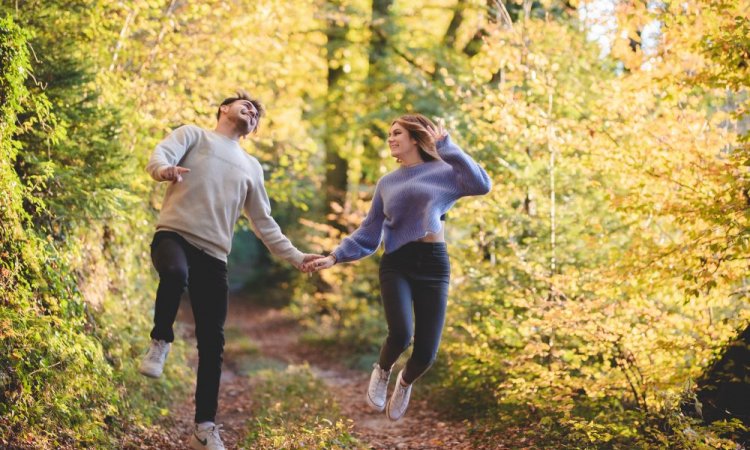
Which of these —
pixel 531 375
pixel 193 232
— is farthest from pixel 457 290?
pixel 193 232

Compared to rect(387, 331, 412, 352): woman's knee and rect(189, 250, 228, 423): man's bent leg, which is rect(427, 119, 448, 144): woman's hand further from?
rect(189, 250, 228, 423): man's bent leg

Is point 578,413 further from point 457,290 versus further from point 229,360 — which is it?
point 229,360

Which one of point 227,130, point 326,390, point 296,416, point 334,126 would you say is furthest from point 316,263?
point 334,126

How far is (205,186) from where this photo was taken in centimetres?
481

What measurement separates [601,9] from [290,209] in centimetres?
1616

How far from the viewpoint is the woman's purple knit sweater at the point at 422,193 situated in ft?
17.0

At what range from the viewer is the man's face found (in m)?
5.08

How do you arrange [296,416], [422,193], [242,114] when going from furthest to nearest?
[296,416], [422,193], [242,114]

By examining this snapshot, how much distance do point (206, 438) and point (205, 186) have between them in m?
1.63

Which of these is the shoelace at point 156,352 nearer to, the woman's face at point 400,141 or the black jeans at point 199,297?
the black jeans at point 199,297

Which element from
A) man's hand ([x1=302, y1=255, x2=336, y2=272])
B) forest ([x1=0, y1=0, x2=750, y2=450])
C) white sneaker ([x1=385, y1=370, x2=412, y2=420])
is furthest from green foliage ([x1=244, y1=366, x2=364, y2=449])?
man's hand ([x1=302, y1=255, x2=336, y2=272])

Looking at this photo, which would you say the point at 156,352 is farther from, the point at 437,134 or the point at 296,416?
the point at 296,416

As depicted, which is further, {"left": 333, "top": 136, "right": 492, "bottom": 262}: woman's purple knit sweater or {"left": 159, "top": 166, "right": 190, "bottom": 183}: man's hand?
{"left": 333, "top": 136, "right": 492, "bottom": 262}: woman's purple knit sweater

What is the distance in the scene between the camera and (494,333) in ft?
24.6
